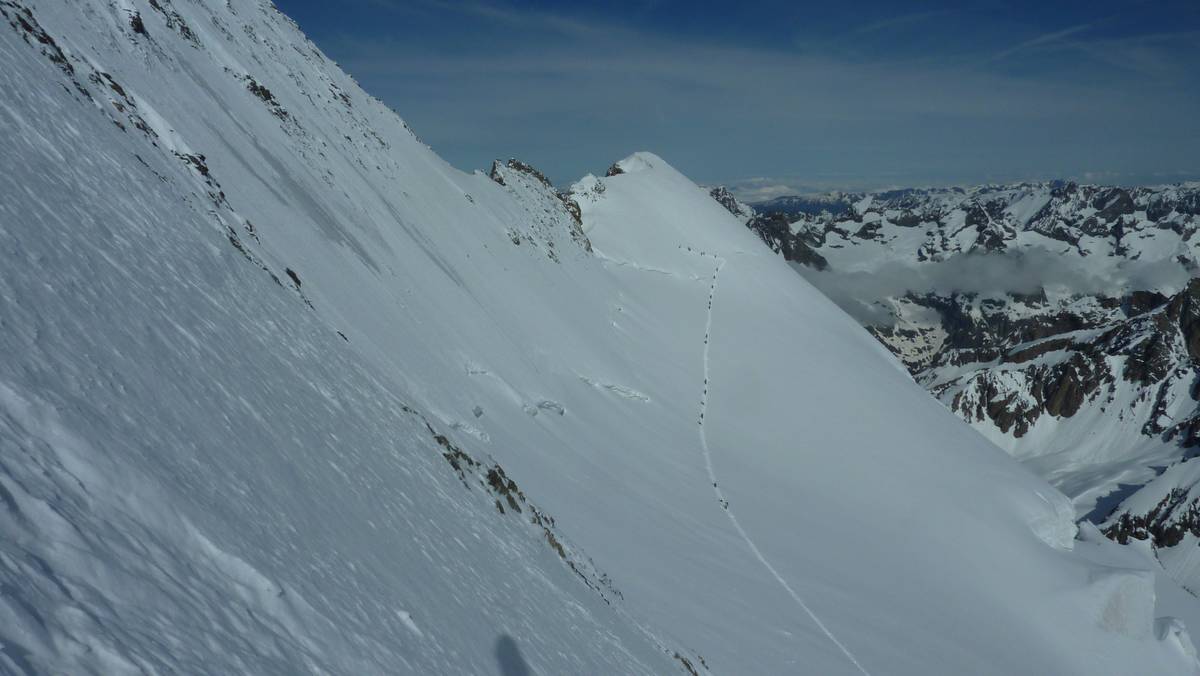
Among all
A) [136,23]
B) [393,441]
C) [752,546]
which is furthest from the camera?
[752,546]

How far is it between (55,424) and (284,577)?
228cm

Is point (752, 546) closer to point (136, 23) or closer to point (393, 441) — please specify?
point (393, 441)

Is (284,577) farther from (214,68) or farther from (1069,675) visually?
(1069,675)

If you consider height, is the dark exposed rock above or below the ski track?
below

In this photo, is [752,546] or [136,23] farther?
[752,546]

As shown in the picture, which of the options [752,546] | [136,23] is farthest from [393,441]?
[136,23]

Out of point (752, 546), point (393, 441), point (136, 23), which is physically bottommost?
point (136, 23)

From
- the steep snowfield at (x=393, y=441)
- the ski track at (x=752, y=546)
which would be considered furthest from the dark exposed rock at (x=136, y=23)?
the ski track at (x=752, y=546)

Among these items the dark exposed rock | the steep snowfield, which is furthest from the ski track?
the dark exposed rock

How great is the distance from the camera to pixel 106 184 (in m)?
11.8

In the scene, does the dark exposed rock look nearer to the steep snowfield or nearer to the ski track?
the steep snowfield

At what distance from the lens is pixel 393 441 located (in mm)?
13953

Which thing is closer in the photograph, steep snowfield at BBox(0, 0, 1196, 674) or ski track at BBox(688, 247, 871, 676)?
steep snowfield at BBox(0, 0, 1196, 674)

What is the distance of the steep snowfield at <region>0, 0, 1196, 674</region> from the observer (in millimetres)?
5871
